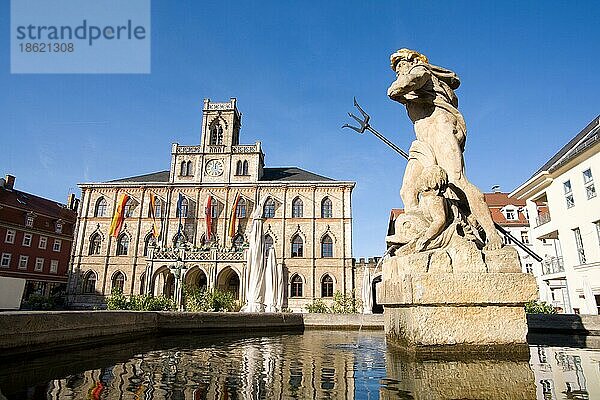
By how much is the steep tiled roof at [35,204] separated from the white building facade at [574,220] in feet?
155

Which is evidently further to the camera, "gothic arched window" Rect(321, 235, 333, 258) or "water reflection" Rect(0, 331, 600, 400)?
"gothic arched window" Rect(321, 235, 333, 258)

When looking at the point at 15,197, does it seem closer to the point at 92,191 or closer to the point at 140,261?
the point at 92,191

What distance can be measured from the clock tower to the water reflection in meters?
33.1

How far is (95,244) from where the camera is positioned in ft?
116

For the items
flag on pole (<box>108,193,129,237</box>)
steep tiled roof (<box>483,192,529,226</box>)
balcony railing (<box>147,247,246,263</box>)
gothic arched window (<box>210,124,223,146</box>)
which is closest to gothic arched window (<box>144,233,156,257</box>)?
balcony railing (<box>147,247,246,263</box>)

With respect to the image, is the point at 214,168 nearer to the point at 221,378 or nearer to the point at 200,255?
the point at 200,255

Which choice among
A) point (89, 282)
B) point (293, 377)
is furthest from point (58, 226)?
point (293, 377)

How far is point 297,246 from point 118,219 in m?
16.9

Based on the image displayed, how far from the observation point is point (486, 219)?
4367 mm

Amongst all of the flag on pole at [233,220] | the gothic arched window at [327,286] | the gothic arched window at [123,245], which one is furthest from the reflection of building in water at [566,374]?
the gothic arched window at [123,245]

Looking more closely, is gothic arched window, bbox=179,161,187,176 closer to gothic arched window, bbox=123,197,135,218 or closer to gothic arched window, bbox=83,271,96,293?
gothic arched window, bbox=123,197,135,218

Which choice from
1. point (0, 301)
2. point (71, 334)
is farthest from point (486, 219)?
point (0, 301)

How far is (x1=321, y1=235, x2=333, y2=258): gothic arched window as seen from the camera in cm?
3356

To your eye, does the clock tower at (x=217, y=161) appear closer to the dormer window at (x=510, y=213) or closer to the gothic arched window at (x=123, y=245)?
the gothic arched window at (x=123, y=245)
